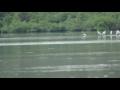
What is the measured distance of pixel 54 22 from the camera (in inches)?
2376

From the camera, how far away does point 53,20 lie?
199ft

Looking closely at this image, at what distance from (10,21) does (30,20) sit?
3.49 m

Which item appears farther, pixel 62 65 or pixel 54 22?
pixel 54 22

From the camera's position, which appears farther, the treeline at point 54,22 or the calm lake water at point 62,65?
the treeline at point 54,22

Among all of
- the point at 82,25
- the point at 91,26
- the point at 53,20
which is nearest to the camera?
the point at 91,26

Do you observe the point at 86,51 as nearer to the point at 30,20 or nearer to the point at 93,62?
the point at 93,62

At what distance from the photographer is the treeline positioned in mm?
52416

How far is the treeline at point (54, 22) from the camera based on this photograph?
52.4 m

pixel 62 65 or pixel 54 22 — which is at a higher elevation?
pixel 62 65

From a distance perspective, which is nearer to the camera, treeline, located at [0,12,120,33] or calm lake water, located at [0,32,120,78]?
calm lake water, located at [0,32,120,78]

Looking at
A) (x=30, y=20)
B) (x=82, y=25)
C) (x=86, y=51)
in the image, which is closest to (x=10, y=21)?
(x=30, y=20)

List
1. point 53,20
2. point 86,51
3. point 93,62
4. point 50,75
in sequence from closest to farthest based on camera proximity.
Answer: point 50,75 < point 93,62 < point 86,51 < point 53,20
